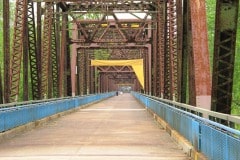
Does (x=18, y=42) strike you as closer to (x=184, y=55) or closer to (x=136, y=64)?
(x=184, y=55)

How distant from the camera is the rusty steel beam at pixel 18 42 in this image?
2444 centimetres

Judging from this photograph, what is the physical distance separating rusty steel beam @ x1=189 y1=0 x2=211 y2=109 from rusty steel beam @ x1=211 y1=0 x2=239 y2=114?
6.45ft

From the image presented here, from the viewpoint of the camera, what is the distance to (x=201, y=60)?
531 inches

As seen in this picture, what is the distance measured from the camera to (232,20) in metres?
10.8

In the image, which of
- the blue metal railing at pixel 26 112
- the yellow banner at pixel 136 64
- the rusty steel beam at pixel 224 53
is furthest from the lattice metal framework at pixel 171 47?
the yellow banner at pixel 136 64

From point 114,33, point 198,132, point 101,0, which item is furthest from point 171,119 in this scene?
point 114,33

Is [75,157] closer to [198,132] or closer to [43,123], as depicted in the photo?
[198,132]

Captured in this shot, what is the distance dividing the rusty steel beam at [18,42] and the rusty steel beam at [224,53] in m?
14.6

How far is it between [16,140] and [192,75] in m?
5.55

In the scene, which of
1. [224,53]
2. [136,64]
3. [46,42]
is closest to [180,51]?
[224,53]

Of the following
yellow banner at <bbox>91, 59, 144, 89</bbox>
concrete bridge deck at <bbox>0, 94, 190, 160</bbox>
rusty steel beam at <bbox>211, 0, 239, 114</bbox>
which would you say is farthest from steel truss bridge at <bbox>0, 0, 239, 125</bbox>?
yellow banner at <bbox>91, 59, 144, 89</bbox>

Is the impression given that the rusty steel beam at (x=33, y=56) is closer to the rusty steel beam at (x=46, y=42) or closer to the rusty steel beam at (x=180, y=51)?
the rusty steel beam at (x=46, y=42)

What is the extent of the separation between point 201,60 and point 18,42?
13466mm

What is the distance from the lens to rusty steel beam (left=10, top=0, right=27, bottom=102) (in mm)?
24438
